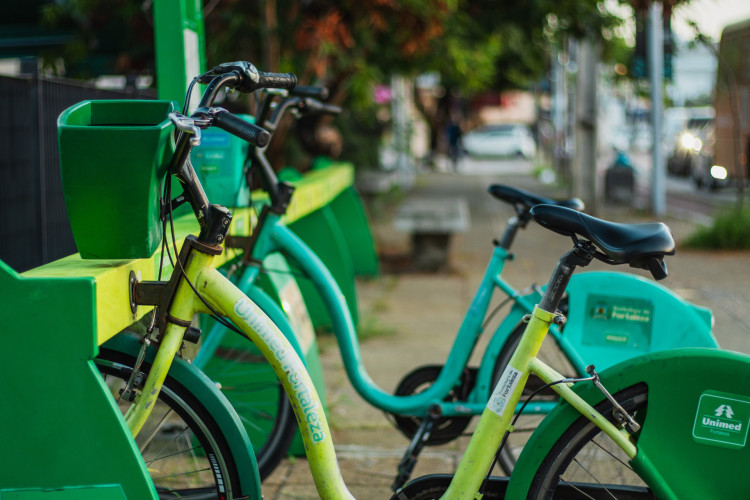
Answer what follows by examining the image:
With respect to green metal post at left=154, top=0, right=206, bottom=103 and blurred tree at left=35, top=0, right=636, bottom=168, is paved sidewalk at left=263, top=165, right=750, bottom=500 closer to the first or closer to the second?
green metal post at left=154, top=0, right=206, bottom=103

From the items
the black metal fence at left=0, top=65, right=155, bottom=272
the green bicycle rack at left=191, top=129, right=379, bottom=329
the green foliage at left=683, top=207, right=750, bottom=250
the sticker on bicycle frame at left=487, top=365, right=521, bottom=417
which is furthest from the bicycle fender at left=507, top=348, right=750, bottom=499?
the green foliage at left=683, top=207, right=750, bottom=250

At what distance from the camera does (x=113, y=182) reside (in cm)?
220

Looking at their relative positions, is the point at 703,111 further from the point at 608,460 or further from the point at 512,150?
the point at 608,460

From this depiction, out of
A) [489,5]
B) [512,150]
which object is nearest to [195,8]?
[489,5]

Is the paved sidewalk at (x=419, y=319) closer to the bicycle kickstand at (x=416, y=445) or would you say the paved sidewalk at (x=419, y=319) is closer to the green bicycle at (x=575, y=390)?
the bicycle kickstand at (x=416, y=445)

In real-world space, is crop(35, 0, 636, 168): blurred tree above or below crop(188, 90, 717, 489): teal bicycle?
above

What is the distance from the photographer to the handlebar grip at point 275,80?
95.1 inches

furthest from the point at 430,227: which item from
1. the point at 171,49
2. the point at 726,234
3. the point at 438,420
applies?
the point at 438,420

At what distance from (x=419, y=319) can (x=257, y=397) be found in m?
3.24

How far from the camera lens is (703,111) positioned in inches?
1035

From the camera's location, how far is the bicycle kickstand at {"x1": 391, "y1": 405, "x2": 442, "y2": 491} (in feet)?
11.1

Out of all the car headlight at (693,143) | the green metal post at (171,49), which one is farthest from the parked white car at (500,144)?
the green metal post at (171,49)

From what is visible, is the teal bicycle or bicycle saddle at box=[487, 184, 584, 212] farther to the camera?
bicycle saddle at box=[487, 184, 584, 212]

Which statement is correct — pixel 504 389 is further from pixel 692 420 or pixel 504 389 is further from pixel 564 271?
pixel 692 420
